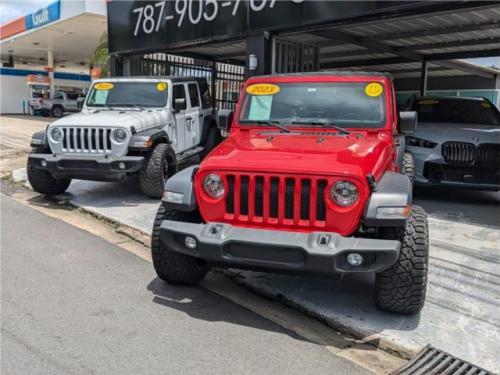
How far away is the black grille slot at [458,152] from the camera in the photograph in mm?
7461

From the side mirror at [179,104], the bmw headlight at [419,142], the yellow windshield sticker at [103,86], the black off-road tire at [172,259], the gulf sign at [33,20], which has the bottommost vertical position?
the black off-road tire at [172,259]

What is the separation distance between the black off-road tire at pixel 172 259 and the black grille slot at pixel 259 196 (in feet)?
2.13

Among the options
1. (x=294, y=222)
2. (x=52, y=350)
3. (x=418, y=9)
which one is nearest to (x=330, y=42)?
(x=418, y=9)

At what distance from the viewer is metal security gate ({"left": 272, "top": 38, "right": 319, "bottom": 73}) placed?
9328 millimetres

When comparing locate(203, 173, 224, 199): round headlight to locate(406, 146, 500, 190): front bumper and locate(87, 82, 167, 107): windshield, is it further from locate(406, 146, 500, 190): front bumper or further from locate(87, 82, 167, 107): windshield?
locate(87, 82, 167, 107): windshield

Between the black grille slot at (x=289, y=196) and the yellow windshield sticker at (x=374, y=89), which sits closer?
the black grille slot at (x=289, y=196)

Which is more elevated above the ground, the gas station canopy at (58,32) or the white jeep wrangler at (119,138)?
the gas station canopy at (58,32)

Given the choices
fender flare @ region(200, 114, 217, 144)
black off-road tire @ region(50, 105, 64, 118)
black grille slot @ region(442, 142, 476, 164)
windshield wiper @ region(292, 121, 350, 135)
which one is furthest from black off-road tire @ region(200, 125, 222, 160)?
black off-road tire @ region(50, 105, 64, 118)

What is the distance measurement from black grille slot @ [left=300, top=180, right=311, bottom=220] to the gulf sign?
67.2 feet

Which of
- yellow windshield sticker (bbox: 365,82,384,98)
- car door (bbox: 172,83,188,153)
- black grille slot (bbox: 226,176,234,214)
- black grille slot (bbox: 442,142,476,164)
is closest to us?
black grille slot (bbox: 226,176,234,214)

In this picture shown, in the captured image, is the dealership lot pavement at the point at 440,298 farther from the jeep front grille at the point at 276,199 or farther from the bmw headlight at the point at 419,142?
the bmw headlight at the point at 419,142

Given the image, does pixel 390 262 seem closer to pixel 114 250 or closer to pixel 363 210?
pixel 363 210

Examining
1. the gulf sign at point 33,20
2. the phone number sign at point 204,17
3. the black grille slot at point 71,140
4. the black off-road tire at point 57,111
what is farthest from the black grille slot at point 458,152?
the black off-road tire at point 57,111

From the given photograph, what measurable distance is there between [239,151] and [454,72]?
658 inches
